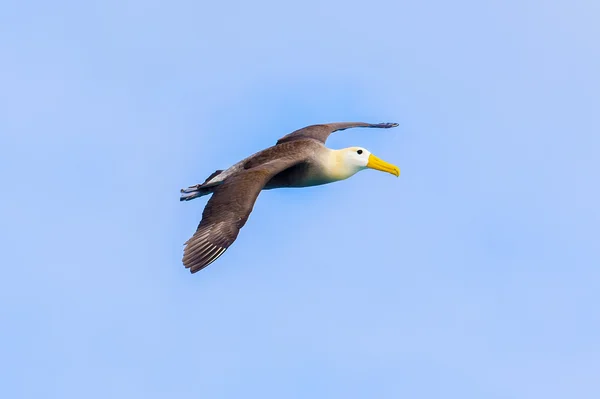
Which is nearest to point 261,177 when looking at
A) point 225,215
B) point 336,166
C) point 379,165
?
point 225,215

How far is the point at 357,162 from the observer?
26.2m

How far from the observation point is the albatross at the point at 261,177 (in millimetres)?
22344

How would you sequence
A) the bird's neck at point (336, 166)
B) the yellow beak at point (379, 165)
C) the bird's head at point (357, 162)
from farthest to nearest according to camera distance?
the yellow beak at point (379, 165) → the bird's head at point (357, 162) → the bird's neck at point (336, 166)

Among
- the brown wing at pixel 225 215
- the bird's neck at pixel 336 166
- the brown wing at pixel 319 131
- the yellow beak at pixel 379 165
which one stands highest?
the brown wing at pixel 319 131

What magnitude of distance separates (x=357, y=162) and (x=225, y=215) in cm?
433

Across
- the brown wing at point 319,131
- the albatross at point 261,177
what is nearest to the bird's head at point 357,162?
the albatross at point 261,177

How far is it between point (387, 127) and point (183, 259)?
9.27m

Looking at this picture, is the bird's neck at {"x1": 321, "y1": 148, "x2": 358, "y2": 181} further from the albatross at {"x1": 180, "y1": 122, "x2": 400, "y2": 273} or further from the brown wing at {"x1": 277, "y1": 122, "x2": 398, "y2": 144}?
the brown wing at {"x1": 277, "y1": 122, "x2": 398, "y2": 144}

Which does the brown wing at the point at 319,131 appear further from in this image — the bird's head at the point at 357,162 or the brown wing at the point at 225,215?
the brown wing at the point at 225,215

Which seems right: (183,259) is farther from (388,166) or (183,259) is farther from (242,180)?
(388,166)

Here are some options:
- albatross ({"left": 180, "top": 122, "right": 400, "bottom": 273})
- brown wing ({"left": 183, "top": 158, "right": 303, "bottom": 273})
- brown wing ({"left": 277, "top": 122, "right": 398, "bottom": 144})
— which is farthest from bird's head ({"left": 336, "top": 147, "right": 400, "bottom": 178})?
brown wing ({"left": 183, "top": 158, "right": 303, "bottom": 273})

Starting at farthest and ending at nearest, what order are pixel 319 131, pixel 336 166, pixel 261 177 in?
pixel 319 131 → pixel 336 166 → pixel 261 177

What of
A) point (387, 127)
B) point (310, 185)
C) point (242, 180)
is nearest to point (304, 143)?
point (310, 185)

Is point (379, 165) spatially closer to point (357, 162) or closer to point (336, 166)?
point (357, 162)
